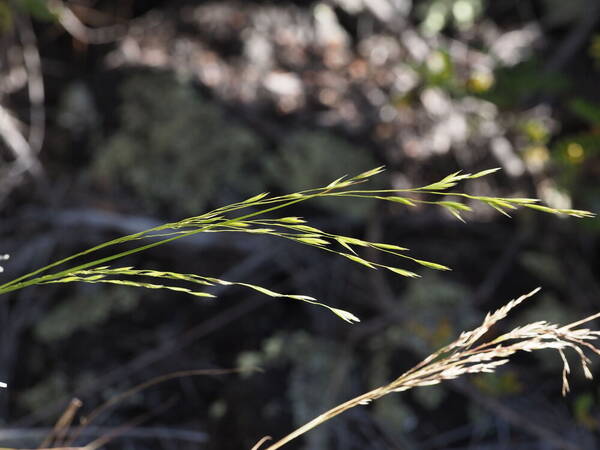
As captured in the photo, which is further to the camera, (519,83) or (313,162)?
(313,162)

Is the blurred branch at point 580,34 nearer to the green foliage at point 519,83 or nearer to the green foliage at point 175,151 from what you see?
the green foliage at point 519,83

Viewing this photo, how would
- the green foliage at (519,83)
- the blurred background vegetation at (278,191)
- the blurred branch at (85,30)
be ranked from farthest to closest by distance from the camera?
the blurred branch at (85,30) < the green foliage at (519,83) < the blurred background vegetation at (278,191)

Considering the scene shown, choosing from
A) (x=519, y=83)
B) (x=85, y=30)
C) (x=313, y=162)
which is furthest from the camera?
(x=85, y=30)

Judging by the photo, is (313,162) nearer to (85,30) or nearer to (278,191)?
(278,191)

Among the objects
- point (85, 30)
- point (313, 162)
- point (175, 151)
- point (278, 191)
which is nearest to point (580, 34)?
point (313, 162)

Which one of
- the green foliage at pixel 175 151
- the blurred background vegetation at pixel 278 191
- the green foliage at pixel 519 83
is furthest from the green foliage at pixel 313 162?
the green foliage at pixel 519 83

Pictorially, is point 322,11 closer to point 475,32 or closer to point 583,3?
point 475,32

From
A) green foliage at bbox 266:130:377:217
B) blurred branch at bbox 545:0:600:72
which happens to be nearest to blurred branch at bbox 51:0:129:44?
green foliage at bbox 266:130:377:217

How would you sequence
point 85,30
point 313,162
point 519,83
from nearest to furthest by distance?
point 519,83, point 313,162, point 85,30
